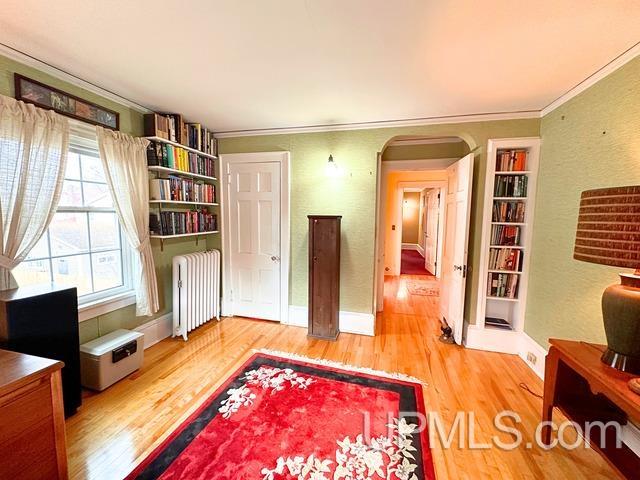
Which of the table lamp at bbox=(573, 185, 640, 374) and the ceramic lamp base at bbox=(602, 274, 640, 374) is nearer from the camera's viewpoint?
the table lamp at bbox=(573, 185, 640, 374)

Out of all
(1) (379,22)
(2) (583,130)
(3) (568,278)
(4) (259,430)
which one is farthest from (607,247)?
(4) (259,430)

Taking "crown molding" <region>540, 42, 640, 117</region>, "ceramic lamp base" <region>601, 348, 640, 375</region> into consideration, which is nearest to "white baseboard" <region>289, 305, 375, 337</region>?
"ceramic lamp base" <region>601, 348, 640, 375</region>

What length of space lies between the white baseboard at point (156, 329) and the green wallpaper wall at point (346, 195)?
1.44m

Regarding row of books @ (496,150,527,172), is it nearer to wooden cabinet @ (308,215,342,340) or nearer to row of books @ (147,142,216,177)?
wooden cabinet @ (308,215,342,340)

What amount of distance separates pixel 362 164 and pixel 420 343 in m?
2.13

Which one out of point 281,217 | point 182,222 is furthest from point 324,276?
point 182,222

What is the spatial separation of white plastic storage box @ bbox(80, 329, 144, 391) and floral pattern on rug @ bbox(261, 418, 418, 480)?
1508mm

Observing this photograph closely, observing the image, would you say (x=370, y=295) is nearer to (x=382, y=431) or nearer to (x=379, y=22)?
(x=382, y=431)

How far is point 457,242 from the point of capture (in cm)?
304

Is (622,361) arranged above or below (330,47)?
below

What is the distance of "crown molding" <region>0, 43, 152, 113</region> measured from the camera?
5.69 feet

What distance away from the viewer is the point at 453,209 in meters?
3.26

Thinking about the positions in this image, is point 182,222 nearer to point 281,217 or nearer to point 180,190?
point 180,190

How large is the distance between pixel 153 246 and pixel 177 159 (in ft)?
3.16
